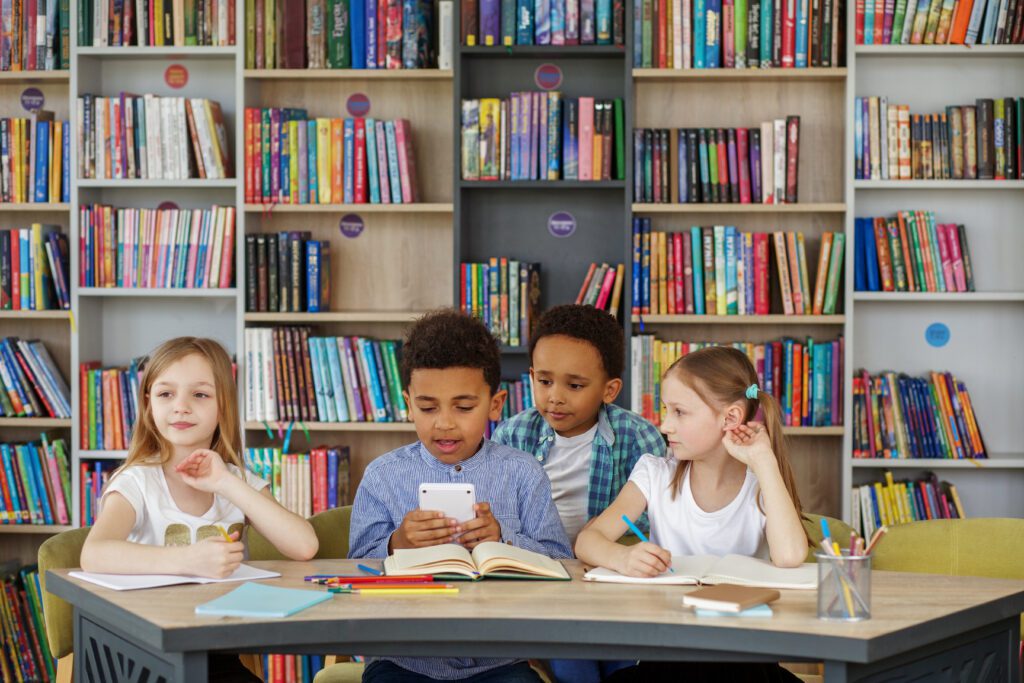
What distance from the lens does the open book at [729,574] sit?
1930mm

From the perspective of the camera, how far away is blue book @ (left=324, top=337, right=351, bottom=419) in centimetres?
402

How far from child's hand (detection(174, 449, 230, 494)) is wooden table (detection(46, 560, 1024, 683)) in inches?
9.8

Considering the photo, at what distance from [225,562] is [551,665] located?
31.5 inches

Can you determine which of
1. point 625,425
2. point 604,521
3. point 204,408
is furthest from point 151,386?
point 625,425

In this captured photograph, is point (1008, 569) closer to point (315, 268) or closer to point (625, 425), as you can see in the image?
point (625, 425)

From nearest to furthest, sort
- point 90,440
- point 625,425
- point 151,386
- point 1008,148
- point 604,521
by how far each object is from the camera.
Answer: point 604,521 → point 151,386 → point 625,425 → point 1008,148 → point 90,440

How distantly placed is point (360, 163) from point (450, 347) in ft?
5.62

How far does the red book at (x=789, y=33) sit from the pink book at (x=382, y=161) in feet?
4.36

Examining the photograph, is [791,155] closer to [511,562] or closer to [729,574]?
[729,574]

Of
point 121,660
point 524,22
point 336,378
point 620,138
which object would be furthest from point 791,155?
point 121,660

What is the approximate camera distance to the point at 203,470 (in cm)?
215

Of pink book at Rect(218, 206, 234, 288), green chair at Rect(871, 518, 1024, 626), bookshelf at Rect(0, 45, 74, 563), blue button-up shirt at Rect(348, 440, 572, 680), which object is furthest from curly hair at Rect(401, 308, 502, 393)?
bookshelf at Rect(0, 45, 74, 563)

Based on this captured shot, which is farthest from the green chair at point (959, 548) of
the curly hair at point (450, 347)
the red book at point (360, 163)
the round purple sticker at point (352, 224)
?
the round purple sticker at point (352, 224)

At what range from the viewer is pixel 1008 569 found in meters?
2.42
